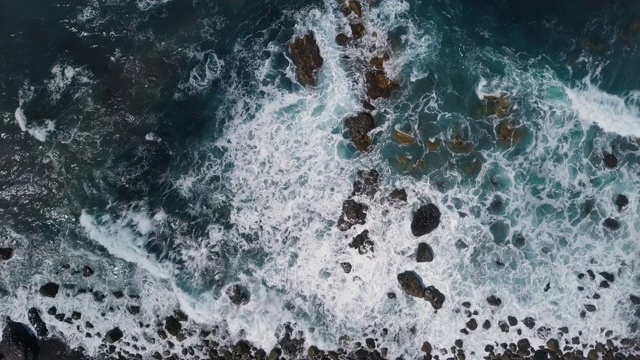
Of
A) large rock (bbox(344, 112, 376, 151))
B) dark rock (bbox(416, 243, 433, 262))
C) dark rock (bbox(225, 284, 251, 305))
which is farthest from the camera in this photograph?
dark rock (bbox(225, 284, 251, 305))

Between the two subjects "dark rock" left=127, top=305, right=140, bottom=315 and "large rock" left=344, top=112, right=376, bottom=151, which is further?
"dark rock" left=127, top=305, right=140, bottom=315

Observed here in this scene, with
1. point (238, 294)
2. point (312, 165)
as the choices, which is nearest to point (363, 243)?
point (312, 165)

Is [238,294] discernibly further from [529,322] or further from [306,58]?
[529,322]

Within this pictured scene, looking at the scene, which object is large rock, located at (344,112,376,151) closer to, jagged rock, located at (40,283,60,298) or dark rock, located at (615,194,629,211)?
dark rock, located at (615,194,629,211)

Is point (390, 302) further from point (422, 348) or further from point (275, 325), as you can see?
point (275, 325)

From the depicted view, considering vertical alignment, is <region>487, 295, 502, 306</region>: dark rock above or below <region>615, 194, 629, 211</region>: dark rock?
below

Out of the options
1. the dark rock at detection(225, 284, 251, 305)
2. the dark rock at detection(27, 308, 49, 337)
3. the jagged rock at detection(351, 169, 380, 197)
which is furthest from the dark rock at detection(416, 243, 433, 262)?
the dark rock at detection(27, 308, 49, 337)

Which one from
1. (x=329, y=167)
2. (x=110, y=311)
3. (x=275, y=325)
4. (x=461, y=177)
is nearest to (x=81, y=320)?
(x=110, y=311)
